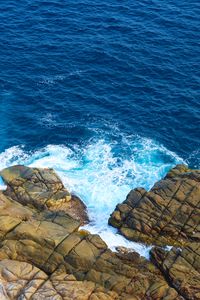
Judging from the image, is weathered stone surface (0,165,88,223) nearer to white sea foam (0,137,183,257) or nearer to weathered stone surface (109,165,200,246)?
white sea foam (0,137,183,257)

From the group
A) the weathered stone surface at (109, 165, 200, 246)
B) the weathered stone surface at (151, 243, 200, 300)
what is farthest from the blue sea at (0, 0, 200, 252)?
the weathered stone surface at (151, 243, 200, 300)

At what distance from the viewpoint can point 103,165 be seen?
272 feet

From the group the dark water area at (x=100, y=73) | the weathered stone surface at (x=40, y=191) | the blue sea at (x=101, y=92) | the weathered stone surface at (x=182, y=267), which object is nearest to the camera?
the weathered stone surface at (x=182, y=267)

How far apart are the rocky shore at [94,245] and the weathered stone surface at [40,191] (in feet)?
0.47

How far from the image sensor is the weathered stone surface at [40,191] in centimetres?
7131

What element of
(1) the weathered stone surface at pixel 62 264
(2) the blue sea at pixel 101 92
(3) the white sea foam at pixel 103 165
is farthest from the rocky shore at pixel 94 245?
(2) the blue sea at pixel 101 92

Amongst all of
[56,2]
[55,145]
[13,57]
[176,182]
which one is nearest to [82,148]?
[55,145]

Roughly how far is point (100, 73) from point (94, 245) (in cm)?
4923

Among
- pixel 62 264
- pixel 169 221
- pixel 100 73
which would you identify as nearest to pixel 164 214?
pixel 169 221

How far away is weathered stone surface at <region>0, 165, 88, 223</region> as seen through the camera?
7131 cm

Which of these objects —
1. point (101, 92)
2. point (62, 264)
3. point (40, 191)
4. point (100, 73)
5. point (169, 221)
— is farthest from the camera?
point (100, 73)

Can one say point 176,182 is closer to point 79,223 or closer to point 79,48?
point 79,223

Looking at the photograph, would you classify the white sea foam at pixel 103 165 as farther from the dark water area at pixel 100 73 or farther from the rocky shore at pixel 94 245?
the rocky shore at pixel 94 245

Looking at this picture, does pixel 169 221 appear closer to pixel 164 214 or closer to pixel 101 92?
pixel 164 214
